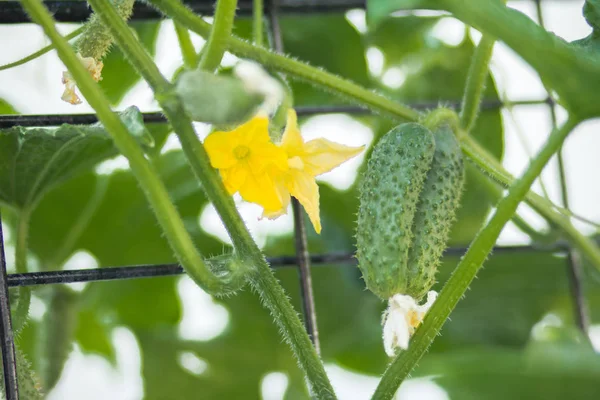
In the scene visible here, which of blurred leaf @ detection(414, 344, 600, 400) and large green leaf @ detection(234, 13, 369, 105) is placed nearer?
blurred leaf @ detection(414, 344, 600, 400)

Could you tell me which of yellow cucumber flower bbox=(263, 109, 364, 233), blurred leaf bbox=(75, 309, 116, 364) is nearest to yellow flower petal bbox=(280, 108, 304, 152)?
yellow cucumber flower bbox=(263, 109, 364, 233)

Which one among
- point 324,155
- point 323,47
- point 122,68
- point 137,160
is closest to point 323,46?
point 323,47

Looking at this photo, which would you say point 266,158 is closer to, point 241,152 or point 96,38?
point 241,152

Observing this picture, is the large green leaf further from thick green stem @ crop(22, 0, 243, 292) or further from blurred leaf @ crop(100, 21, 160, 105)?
thick green stem @ crop(22, 0, 243, 292)

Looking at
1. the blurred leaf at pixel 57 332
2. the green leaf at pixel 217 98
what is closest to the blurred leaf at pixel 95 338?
the blurred leaf at pixel 57 332

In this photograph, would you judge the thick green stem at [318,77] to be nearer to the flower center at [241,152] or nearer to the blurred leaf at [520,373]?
the flower center at [241,152]
